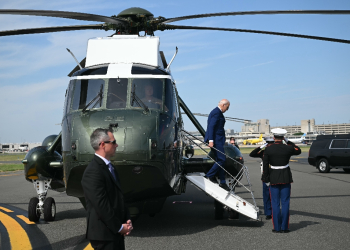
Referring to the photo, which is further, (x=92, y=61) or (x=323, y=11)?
(x=92, y=61)

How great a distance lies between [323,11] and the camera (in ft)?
21.0

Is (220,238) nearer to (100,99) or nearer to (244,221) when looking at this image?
(244,221)

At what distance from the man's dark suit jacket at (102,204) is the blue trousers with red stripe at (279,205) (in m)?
4.53

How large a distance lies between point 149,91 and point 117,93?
1.92 ft

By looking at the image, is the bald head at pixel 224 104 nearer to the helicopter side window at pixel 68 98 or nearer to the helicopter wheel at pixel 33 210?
the helicopter side window at pixel 68 98

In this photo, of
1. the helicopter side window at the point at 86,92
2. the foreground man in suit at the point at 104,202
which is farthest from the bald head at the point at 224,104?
the foreground man in suit at the point at 104,202

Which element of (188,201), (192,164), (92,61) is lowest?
(188,201)

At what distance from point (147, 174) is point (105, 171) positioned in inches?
117

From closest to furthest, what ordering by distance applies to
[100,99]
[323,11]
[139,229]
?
[323,11] → [100,99] → [139,229]

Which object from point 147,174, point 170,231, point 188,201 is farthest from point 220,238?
point 188,201

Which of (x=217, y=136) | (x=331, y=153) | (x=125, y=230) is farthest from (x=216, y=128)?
Answer: (x=331, y=153)

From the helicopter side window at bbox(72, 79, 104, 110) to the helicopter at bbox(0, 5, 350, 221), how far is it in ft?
0.06

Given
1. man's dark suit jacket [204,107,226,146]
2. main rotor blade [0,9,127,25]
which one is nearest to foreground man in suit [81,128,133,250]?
main rotor blade [0,9,127,25]

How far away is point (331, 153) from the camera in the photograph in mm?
22594
